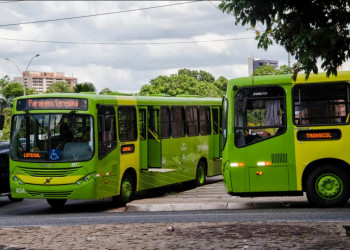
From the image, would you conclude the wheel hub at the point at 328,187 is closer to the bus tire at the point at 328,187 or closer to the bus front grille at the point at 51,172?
the bus tire at the point at 328,187

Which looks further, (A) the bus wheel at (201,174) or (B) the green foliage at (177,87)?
(B) the green foliage at (177,87)

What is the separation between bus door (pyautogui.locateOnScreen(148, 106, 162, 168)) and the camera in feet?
69.2

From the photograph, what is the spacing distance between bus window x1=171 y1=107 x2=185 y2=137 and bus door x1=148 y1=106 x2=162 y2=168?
1154mm

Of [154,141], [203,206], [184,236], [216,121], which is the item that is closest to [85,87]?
[216,121]

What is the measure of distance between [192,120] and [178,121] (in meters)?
1.25

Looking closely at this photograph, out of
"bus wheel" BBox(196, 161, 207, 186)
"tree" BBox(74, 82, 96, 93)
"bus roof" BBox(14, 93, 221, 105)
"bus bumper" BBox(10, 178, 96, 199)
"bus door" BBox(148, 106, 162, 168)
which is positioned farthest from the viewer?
A: "tree" BBox(74, 82, 96, 93)

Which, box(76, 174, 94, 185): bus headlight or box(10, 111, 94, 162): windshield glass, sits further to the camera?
box(10, 111, 94, 162): windshield glass

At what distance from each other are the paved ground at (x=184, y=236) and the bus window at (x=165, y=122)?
28.6 feet

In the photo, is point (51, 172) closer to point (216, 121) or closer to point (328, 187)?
point (328, 187)

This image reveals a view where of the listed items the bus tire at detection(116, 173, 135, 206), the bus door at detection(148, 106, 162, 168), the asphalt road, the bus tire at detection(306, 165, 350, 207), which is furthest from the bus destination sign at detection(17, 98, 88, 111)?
the bus tire at detection(306, 165, 350, 207)

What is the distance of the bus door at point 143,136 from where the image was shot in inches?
803

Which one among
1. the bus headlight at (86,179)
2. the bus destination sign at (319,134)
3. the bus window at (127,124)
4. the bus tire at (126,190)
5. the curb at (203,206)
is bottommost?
the curb at (203,206)

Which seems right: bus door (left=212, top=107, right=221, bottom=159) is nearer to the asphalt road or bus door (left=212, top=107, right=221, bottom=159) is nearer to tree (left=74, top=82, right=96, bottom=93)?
the asphalt road

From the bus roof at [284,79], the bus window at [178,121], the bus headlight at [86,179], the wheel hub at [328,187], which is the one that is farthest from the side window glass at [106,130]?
the wheel hub at [328,187]
